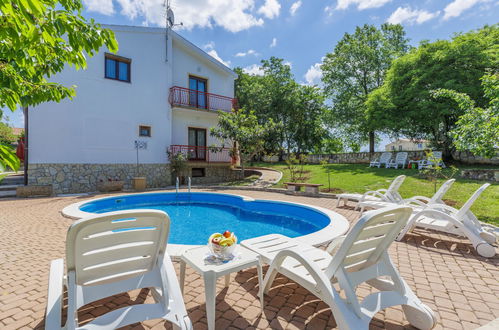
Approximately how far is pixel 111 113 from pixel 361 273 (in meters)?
13.4

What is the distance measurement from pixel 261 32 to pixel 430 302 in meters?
15.0

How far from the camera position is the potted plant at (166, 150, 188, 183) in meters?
13.6

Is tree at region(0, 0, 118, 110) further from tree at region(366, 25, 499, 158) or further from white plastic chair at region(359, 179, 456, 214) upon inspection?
tree at region(366, 25, 499, 158)

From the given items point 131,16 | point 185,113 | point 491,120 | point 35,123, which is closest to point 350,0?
point 491,120

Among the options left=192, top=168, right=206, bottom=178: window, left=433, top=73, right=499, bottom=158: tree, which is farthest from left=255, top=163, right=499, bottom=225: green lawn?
left=192, top=168, right=206, bottom=178: window

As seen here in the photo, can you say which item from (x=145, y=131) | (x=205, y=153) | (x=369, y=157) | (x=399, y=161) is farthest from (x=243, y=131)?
(x=369, y=157)

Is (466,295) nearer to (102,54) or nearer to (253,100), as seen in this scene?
(102,54)

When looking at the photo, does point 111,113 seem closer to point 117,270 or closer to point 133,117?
point 133,117

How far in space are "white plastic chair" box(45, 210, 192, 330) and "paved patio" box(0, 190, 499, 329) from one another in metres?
0.52

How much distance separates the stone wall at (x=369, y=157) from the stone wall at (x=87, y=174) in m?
13.0

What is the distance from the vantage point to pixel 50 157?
35.9ft

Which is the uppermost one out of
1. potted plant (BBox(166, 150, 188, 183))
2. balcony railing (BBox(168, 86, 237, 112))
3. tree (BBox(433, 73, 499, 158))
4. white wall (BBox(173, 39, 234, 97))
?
white wall (BBox(173, 39, 234, 97))

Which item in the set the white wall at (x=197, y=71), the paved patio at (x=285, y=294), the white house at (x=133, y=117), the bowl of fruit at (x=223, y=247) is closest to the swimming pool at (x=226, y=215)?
the paved patio at (x=285, y=294)

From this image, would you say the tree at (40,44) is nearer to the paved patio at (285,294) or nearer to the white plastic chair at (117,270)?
the white plastic chair at (117,270)
